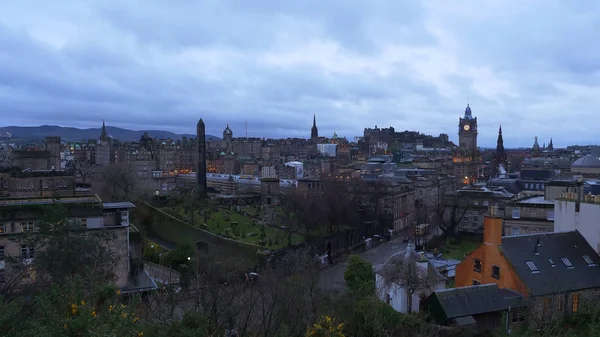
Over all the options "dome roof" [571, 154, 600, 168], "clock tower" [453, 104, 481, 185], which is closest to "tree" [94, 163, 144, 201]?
"dome roof" [571, 154, 600, 168]

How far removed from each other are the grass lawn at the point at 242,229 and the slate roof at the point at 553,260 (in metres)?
20.1

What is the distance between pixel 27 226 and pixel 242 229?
1868cm

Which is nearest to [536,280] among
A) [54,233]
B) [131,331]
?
[131,331]

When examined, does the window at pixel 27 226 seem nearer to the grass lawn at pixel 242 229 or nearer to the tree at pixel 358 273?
the grass lawn at pixel 242 229

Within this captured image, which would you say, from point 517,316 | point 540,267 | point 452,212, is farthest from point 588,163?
point 517,316

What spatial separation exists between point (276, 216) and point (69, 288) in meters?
39.4

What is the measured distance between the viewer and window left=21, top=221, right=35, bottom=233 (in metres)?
26.8

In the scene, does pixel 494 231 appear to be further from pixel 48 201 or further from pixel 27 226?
pixel 48 201

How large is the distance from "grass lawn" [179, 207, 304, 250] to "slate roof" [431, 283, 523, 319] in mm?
20180

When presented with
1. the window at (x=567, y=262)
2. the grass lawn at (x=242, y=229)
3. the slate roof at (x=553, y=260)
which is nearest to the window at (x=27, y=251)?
the grass lawn at (x=242, y=229)

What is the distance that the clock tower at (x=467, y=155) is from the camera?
10419 cm

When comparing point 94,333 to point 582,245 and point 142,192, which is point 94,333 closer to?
point 582,245

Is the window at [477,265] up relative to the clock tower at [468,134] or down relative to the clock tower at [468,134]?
down

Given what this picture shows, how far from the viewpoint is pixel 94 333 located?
8.13m
